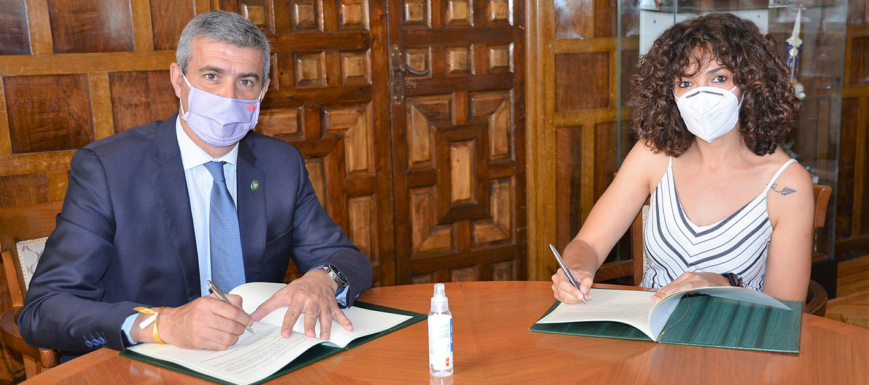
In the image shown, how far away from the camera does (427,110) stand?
367cm

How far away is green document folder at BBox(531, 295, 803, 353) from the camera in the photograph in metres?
1.37

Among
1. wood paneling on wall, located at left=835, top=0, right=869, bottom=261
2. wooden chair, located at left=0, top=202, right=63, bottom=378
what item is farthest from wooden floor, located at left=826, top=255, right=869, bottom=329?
wooden chair, located at left=0, top=202, right=63, bottom=378

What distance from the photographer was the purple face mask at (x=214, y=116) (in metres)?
1.82

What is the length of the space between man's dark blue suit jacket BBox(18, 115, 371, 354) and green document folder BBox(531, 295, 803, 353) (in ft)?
1.74

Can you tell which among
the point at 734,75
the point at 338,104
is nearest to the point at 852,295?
the point at 734,75

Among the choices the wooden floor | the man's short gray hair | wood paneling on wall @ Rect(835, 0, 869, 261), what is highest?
the man's short gray hair

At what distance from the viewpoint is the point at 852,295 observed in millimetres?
4051

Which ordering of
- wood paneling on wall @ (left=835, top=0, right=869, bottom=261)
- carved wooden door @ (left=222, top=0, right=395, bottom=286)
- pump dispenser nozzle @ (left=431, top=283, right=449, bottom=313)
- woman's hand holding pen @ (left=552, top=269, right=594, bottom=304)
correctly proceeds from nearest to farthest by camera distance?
pump dispenser nozzle @ (left=431, top=283, right=449, bottom=313) < woman's hand holding pen @ (left=552, top=269, right=594, bottom=304) < carved wooden door @ (left=222, top=0, right=395, bottom=286) < wood paneling on wall @ (left=835, top=0, right=869, bottom=261)

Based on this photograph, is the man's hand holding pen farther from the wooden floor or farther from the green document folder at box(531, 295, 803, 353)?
the wooden floor

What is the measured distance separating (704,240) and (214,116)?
1303 mm

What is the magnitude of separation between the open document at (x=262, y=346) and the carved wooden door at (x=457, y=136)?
2117 millimetres

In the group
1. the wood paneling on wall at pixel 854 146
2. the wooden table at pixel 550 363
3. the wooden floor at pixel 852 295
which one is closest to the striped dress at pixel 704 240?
the wooden table at pixel 550 363

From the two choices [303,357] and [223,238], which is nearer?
[303,357]
